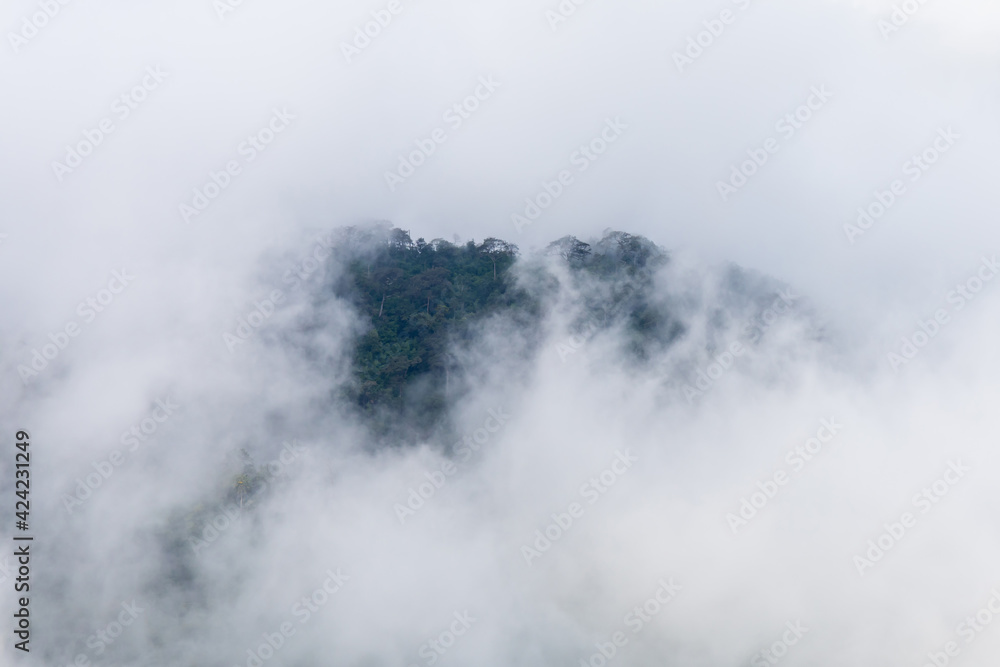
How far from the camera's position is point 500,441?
50.6m

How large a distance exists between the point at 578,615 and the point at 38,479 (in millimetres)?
27114

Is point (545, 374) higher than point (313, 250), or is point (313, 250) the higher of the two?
point (313, 250)

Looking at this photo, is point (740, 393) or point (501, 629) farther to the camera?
point (740, 393)

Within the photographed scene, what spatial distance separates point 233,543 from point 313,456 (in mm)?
6656

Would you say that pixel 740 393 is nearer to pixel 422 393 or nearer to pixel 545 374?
pixel 545 374

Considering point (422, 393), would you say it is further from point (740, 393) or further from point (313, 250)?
point (740, 393)

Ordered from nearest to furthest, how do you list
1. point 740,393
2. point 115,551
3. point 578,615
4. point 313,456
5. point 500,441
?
point 115,551, point 578,615, point 313,456, point 500,441, point 740,393

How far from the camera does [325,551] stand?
144ft

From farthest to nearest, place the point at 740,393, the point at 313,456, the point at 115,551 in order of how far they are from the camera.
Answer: the point at 740,393
the point at 313,456
the point at 115,551

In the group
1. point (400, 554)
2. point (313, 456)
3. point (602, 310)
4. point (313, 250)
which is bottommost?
point (400, 554)

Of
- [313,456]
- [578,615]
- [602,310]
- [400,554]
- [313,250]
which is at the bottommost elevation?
[578,615]

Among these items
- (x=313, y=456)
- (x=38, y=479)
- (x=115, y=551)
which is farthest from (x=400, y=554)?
(x=38, y=479)

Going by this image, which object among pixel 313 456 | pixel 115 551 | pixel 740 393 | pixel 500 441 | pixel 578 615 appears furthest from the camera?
pixel 740 393

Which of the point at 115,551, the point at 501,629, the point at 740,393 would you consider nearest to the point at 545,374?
the point at 740,393
